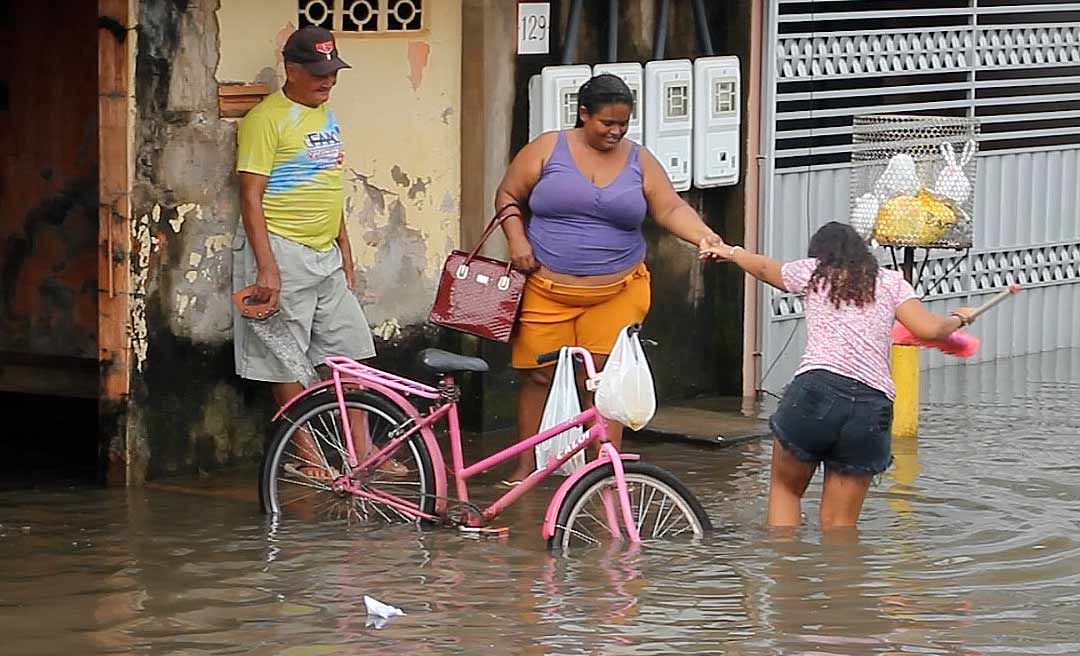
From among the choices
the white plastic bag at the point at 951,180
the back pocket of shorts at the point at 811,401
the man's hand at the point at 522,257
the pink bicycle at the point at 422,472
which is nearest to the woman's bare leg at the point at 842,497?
the back pocket of shorts at the point at 811,401

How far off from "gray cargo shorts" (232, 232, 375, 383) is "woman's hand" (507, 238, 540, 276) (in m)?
0.83

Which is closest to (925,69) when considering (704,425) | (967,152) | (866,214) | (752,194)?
(752,194)

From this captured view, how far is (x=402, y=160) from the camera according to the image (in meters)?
9.91

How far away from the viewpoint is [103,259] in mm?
8781

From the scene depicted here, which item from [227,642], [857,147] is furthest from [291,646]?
[857,147]

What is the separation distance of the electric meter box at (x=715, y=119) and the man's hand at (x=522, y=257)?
2.49 metres

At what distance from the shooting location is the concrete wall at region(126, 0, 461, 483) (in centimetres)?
879

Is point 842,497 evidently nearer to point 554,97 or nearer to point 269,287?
point 269,287

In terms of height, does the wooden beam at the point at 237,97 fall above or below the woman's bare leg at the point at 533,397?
above

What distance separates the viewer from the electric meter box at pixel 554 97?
10211 millimetres

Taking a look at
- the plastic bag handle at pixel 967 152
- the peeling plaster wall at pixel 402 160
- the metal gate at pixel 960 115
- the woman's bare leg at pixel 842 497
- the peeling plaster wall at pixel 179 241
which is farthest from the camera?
the metal gate at pixel 960 115

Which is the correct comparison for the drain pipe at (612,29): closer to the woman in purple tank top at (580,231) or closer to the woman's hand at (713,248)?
the woman in purple tank top at (580,231)

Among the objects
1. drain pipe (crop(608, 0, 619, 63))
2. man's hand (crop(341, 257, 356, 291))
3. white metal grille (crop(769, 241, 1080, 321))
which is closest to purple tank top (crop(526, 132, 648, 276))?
man's hand (crop(341, 257, 356, 291))

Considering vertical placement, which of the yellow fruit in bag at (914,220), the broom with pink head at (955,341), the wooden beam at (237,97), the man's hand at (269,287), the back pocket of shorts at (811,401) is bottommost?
the back pocket of shorts at (811,401)
